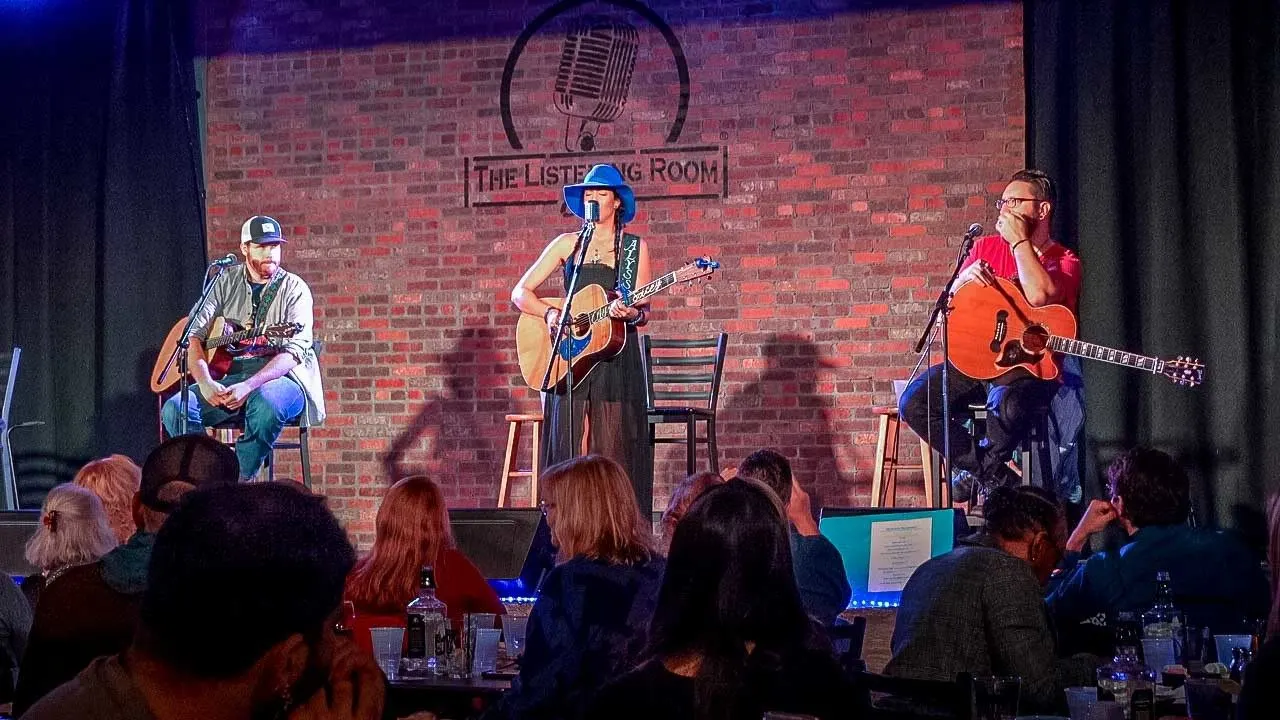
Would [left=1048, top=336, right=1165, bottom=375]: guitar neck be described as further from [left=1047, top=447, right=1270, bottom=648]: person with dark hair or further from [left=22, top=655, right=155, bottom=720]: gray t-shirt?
[left=22, top=655, right=155, bottom=720]: gray t-shirt

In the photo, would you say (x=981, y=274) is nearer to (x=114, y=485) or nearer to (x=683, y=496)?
(x=683, y=496)

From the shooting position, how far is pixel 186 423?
21.9 feet

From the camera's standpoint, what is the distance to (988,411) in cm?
616

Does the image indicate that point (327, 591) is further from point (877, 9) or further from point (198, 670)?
point (877, 9)

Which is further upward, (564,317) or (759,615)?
(564,317)

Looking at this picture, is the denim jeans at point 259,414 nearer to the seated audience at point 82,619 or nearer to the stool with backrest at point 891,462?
the stool with backrest at point 891,462

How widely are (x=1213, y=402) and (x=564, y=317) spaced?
3.12 metres

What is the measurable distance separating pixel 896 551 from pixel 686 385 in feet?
10.2

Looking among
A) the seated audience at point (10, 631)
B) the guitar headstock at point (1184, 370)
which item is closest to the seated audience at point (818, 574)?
the seated audience at point (10, 631)

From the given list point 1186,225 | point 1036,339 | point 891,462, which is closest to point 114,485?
point 1036,339

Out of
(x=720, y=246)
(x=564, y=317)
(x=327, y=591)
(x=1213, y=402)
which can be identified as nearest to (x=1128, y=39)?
(x=1213, y=402)

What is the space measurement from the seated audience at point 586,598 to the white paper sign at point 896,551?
1410 millimetres

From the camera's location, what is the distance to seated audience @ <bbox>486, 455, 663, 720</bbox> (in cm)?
291

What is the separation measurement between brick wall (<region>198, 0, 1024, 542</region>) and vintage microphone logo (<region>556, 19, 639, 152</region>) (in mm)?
47
